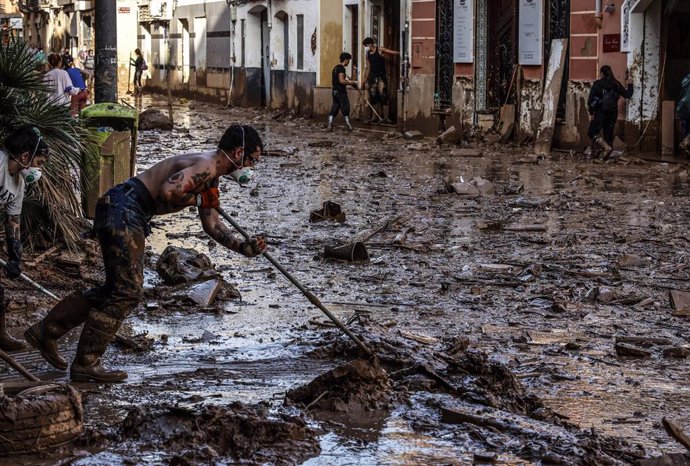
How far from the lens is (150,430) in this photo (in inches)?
224

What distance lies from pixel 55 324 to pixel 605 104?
14987 millimetres

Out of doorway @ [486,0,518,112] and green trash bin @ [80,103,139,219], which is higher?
doorway @ [486,0,518,112]

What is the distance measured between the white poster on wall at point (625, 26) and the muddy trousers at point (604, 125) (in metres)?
1.24

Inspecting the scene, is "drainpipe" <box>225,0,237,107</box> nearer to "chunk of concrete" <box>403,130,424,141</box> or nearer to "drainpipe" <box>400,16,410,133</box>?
"drainpipe" <box>400,16,410,133</box>

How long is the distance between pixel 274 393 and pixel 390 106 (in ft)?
79.9

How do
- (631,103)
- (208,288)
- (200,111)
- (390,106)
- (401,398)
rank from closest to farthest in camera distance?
1. (401,398)
2. (208,288)
3. (631,103)
4. (390,106)
5. (200,111)

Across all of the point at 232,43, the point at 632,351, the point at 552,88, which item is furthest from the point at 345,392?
the point at 232,43

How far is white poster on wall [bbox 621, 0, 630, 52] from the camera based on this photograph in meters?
21.2

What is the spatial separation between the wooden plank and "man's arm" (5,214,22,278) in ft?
52.5

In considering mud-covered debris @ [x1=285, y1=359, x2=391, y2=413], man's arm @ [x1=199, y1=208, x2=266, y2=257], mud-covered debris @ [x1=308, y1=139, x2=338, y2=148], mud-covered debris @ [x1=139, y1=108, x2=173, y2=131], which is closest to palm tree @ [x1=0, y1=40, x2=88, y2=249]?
man's arm @ [x1=199, y1=208, x2=266, y2=257]

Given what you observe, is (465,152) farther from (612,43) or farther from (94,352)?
(94,352)

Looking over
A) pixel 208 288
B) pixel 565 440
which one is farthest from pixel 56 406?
pixel 208 288

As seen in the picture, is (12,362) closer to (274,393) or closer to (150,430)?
(150,430)

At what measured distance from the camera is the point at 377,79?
29.4 metres
